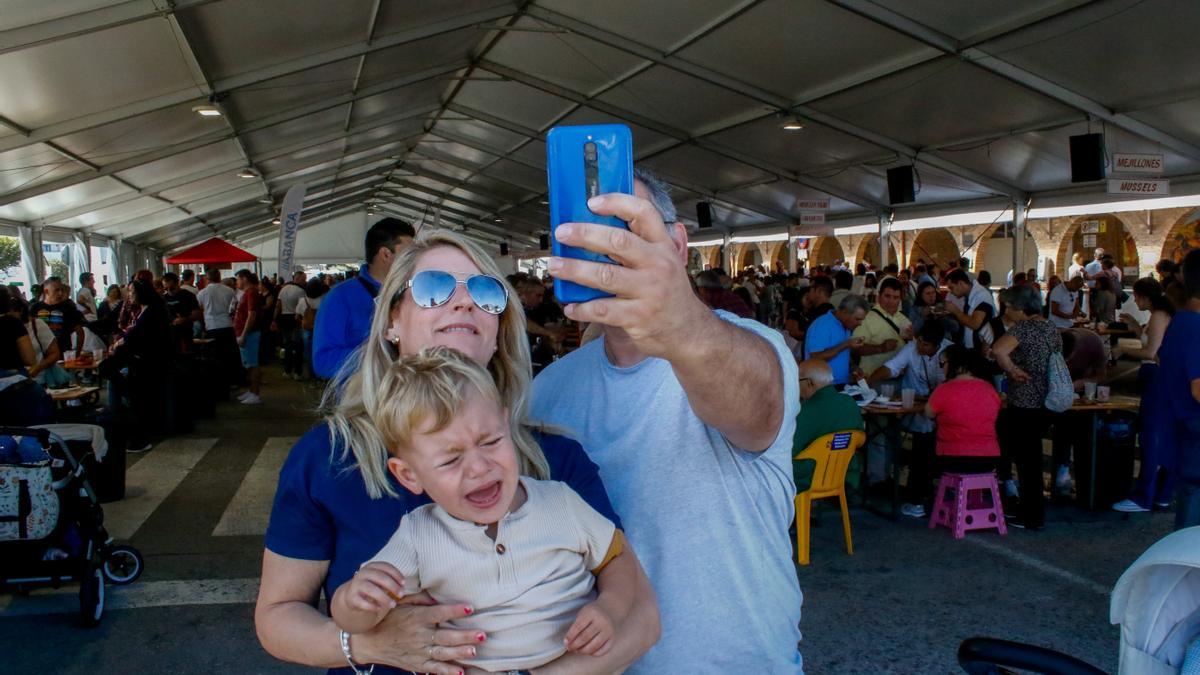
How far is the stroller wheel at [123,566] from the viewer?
5023 mm

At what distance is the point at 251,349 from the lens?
12.6 m

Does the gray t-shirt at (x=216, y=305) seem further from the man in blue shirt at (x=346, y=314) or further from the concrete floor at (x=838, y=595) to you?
the man in blue shirt at (x=346, y=314)

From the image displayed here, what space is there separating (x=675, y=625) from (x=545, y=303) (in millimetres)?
10765

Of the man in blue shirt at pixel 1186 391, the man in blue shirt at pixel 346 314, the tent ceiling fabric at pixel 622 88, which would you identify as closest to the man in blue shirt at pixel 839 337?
the man in blue shirt at pixel 1186 391

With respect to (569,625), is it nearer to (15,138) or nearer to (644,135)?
(15,138)

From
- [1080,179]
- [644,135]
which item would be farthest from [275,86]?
[1080,179]

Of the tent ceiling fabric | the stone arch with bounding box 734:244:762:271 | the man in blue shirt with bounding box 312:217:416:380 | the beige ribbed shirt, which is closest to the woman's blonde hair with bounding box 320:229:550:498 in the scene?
the beige ribbed shirt

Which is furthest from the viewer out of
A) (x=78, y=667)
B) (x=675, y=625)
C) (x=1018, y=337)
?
(x=1018, y=337)

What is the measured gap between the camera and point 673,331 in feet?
3.63

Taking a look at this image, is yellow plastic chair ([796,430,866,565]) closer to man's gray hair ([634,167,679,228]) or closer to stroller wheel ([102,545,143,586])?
stroller wheel ([102,545,143,586])

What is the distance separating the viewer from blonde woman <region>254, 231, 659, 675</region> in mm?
1290

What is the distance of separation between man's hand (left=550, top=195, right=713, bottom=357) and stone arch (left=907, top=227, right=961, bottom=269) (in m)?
33.4

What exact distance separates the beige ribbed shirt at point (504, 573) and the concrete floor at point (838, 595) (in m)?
3.15

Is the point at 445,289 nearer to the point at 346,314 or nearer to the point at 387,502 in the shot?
the point at 387,502
